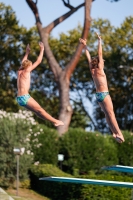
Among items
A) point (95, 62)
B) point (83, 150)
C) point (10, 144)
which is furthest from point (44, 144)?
point (95, 62)

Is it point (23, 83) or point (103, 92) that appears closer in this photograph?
point (23, 83)

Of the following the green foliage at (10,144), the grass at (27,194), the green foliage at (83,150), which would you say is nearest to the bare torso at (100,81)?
the grass at (27,194)

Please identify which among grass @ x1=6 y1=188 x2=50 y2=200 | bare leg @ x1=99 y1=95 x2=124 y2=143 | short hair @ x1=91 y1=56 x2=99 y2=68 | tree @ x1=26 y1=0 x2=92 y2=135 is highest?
tree @ x1=26 y1=0 x2=92 y2=135

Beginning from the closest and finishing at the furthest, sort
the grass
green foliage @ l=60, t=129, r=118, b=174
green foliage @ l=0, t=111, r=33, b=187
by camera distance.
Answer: the grass < green foliage @ l=0, t=111, r=33, b=187 < green foliage @ l=60, t=129, r=118, b=174

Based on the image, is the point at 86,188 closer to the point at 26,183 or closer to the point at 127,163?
the point at 26,183

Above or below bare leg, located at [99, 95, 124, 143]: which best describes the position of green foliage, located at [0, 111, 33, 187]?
above

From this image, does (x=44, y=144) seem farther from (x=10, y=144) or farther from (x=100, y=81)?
(x=100, y=81)

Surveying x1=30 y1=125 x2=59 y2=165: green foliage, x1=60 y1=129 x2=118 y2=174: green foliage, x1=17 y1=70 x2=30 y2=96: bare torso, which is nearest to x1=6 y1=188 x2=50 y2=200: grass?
x1=30 y1=125 x2=59 y2=165: green foliage

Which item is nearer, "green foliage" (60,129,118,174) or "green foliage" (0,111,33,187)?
"green foliage" (0,111,33,187)

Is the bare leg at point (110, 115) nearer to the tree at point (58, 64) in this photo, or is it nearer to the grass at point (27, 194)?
the tree at point (58, 64)

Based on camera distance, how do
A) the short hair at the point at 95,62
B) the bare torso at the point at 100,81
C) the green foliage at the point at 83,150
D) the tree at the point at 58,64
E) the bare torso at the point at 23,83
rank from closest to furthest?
the bare torso at the point at 23,83
the bare torso at the point at 100,81
the short hair at the point at 95,62
the tree at the point at 58,64
the green foliage at the point at 83,150

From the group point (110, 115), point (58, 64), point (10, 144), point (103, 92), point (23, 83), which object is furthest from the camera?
point (10, 144)

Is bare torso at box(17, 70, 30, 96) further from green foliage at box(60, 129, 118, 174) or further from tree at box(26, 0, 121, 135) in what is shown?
green foliage at box(60, 129, 118, 174)

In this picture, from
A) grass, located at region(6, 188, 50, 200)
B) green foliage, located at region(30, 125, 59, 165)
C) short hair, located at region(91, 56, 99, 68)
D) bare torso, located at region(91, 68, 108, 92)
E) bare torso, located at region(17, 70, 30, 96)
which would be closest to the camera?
bare torso, located at region(17, 70, 30, 96)
